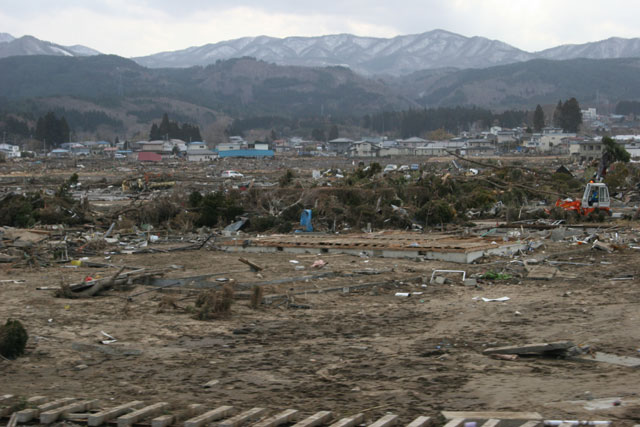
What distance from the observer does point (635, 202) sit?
2462 cm

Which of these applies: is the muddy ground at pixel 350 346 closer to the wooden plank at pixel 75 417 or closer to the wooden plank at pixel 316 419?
the wooden plank at pixel 316 419

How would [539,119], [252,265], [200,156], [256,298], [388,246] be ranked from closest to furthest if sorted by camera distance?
1. [256,298]
2. [252,265]
3. [388,246]
4. [200,156]
5. [539,119]

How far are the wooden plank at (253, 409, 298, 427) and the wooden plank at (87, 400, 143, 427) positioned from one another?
3.36ft

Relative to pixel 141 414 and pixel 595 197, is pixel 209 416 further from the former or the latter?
pixel 595 197

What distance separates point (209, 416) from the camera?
461cm

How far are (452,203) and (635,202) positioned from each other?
8.30m

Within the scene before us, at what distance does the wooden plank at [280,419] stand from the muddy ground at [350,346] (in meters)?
0.15

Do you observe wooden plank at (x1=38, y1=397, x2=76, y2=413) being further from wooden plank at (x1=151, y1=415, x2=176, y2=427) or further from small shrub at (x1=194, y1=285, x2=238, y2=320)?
small shrub at (x1=194, y1=285, x2=238, y2=320)

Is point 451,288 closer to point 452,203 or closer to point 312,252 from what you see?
point 312,252

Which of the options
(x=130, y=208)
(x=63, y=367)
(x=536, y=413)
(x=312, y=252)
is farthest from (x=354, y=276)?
(x=130, y=208)

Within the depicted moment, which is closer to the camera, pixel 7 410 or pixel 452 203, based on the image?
pixel 7 410

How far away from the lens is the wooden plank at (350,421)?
444cm

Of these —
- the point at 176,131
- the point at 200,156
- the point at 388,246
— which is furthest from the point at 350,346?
the point at 176,131

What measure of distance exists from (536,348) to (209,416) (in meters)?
3.18
